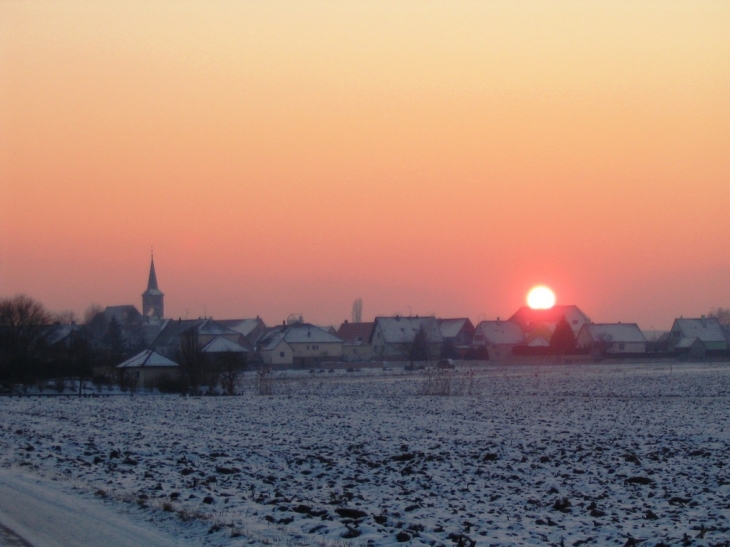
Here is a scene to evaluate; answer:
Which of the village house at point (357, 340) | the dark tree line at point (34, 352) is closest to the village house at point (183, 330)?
the village house at point (357, 340)

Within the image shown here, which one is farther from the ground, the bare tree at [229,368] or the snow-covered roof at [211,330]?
the snow-covered roof at [211,330]

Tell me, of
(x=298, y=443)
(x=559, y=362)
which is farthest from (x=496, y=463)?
(x=559, y=362)

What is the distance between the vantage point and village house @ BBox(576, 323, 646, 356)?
141 m

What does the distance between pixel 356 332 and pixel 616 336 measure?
4644cm

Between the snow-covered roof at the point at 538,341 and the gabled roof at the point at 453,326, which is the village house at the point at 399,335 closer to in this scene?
the gabled roof at the point at 453,326

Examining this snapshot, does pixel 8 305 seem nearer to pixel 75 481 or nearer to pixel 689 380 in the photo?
pixel 689 380

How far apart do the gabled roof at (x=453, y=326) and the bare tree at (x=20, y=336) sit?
3017 inches

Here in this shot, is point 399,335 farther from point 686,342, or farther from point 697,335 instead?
point 697,335

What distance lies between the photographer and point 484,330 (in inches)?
5763

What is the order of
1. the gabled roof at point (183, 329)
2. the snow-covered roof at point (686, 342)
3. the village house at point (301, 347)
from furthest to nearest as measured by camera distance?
the snow-covered roof at point (686, 342) → the gabled roof at point (183, 329) → the village house at point (301, 347)

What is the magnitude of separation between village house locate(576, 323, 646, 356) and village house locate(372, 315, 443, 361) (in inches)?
964

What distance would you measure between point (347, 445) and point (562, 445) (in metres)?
6.02

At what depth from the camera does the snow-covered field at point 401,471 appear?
12.5 metres

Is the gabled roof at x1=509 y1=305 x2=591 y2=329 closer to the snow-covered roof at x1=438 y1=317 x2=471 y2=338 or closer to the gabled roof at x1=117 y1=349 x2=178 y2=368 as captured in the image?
the snow-covered roof at x1=438 y1=317 x2=471 y2=338
